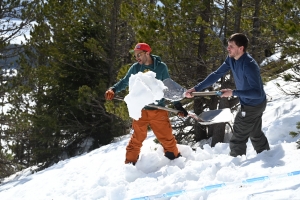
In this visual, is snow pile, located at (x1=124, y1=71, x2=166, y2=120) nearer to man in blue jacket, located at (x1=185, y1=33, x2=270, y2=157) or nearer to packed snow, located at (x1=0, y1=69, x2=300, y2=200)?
packed snow, located at (x1=0, y1=69, x2=300, y2=200)

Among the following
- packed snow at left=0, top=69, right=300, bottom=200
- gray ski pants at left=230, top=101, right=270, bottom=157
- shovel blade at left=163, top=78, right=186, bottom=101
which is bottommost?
packed snow at left=0, top=69, right=300, bottom=200

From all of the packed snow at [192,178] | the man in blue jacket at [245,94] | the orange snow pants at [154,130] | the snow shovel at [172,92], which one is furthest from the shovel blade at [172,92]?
the man in blue jacket at [245,94]

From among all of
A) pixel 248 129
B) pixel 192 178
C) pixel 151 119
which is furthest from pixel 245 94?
pixel 151 119

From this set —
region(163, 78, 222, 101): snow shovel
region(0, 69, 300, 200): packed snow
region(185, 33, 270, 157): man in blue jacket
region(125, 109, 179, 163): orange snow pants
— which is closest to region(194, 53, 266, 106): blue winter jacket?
region(185, 33, 270, 157): man in blue jacket

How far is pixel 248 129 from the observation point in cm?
434

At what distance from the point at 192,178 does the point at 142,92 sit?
1380mm

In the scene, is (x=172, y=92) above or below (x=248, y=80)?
below

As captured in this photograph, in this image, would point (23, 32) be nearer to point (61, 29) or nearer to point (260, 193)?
point (61, 29)

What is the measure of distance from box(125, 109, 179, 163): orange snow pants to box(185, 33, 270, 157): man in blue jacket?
0.99 meters

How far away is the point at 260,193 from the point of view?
2.90 m

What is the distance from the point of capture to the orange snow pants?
507 centimetres

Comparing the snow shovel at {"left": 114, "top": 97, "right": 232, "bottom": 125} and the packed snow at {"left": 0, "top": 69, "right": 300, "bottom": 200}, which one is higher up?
the snow shovel at {"left": 114, "top": 97, "right": 232, "bottom": 125}

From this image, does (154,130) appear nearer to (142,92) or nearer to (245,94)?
(142,92)

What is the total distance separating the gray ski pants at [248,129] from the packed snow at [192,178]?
18 cm
